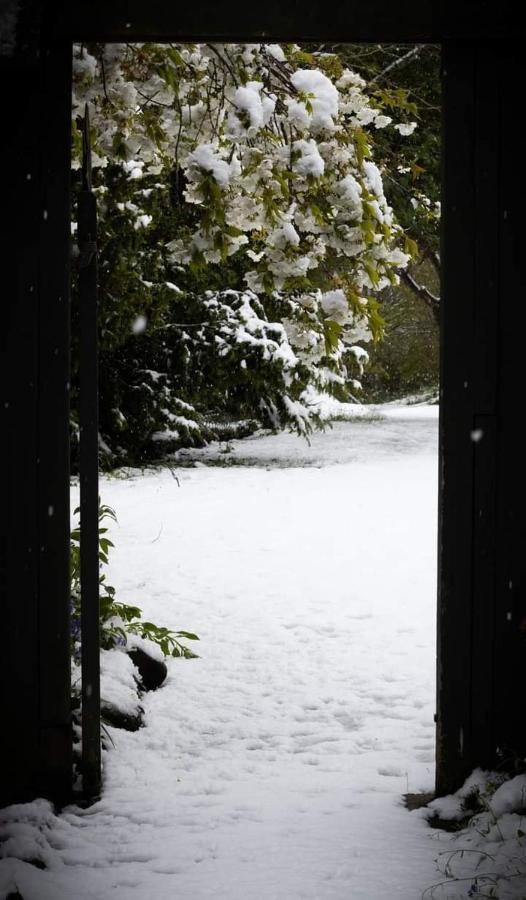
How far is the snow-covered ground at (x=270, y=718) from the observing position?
9.68 ft

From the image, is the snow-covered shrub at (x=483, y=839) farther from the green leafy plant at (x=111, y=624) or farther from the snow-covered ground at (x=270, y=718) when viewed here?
the green leafy plant at (x=111, y=624)

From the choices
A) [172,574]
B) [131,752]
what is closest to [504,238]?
[131,752]

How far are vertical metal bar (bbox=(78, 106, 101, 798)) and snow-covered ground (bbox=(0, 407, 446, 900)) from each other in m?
0.24

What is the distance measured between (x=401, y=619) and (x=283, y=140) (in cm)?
332

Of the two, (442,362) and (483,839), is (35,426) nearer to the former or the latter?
(442,362)

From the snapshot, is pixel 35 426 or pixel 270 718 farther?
pixel 270 718

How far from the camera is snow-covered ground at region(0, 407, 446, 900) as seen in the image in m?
2.95

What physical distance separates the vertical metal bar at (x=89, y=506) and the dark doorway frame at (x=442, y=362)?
5.1 inches

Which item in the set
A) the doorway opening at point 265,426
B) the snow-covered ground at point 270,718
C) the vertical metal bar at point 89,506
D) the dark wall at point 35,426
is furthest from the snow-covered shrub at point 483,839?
the dark wall at point 35,426

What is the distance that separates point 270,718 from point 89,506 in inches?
67.3

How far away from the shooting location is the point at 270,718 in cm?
463

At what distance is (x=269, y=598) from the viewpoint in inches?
276

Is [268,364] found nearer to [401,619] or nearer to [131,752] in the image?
[401,619]

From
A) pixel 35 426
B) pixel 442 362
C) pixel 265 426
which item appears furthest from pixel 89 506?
pixel 265 426
